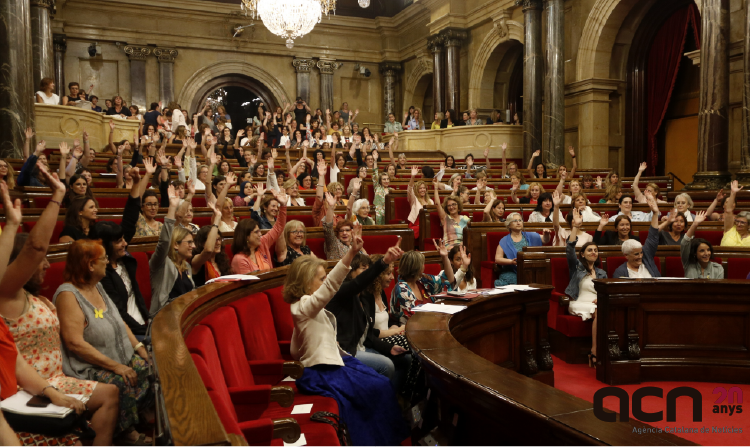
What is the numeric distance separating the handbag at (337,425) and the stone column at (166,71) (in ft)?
45.4

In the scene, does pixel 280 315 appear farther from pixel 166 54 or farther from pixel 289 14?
pixel 166 54

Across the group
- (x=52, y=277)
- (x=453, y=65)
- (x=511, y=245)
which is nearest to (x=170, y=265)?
(x=52, y=277)

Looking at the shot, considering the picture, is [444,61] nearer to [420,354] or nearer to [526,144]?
[526,144]

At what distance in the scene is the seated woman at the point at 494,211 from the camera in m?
5.91

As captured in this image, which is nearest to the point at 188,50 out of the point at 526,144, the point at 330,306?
the point at 526,144

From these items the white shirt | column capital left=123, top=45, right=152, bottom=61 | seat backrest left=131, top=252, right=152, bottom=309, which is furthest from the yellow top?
column capital left=123, top=45, right=152, bottom=61

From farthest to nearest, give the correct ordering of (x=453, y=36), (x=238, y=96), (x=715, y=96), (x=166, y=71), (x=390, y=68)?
(x=390, y=68) → (x=238, y=96) → (x=166, y=71) → (x=453, y=36) → (x=715, y=96)

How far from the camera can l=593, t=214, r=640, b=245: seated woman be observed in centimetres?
475

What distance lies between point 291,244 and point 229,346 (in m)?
1.99

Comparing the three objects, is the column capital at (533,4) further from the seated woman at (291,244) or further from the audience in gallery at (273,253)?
the seated woman at (291,244)

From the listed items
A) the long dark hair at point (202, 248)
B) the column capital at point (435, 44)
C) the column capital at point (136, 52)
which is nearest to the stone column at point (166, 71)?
the column capital at point (136, 52)

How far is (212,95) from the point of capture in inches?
637

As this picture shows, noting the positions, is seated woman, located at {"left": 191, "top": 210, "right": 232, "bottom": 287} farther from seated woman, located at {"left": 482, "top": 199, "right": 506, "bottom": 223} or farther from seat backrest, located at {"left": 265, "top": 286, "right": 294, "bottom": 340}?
seated woman, located at {"left": 482, "top": 199, "right": 506, "bottom": 223}

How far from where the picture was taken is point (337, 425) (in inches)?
86.0
